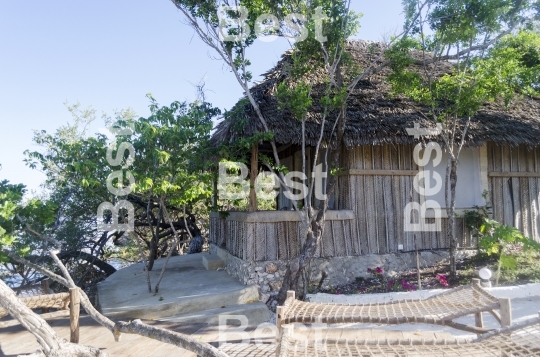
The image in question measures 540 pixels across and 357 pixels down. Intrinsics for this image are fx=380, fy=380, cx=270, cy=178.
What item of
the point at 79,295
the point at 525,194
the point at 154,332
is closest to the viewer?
the point at 154,332

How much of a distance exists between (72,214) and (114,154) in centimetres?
424

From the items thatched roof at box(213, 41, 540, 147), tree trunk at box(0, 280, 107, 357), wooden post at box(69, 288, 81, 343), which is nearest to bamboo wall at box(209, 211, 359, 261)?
thatched roof at box(213, 41, 540, 147)

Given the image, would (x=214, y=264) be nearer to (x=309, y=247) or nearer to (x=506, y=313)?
(x=309, y=247)

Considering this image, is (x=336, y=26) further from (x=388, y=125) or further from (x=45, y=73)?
(x=45, y=73)

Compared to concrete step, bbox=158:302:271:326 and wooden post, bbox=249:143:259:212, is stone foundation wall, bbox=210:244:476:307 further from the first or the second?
wooden post, bbox=249:143:259:212

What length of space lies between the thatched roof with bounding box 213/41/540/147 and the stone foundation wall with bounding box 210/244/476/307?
1.83 m

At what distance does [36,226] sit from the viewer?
4.62 m

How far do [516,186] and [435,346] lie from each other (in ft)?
19.0

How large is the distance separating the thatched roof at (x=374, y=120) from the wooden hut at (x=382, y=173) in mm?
16

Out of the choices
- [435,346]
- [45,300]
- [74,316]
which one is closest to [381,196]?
[435,346]

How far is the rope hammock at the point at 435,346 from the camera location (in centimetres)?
238

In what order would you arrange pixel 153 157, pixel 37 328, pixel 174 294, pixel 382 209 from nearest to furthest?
pixel 37 328 → pixel 153 157 → pixel 174 294 → pixel 382 209

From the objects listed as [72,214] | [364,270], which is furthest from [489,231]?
[72,214]

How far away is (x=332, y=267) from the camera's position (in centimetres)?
586
